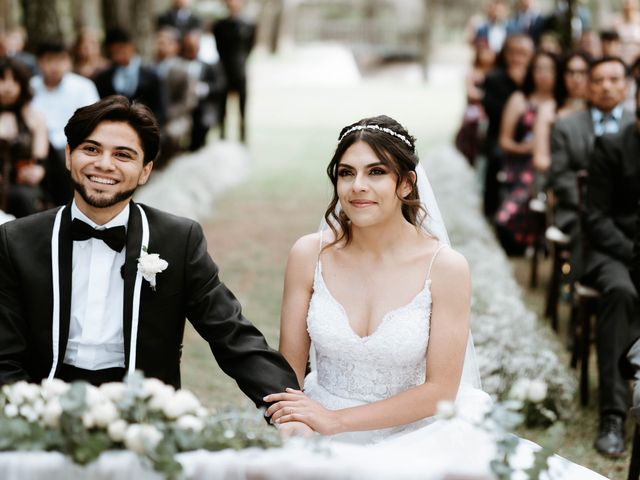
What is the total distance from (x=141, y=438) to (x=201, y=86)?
11.9 metres

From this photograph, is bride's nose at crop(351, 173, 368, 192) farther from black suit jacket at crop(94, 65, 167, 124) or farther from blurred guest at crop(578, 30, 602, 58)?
blurred guest at crop(578, 30, 602, 58)

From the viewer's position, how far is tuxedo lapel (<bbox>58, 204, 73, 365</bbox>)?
2.96m

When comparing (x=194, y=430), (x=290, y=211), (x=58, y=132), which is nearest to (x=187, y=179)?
(x=290, y=211)

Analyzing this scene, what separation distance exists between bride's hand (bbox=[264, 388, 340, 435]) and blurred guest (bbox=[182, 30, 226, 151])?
10.3 meters

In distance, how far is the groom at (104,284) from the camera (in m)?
2.97

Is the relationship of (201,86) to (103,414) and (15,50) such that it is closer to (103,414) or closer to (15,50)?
(15,50)

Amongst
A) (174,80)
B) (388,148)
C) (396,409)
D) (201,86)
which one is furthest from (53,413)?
(201,86)

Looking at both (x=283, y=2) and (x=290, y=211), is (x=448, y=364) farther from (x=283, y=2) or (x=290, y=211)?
(x=283, y=2)

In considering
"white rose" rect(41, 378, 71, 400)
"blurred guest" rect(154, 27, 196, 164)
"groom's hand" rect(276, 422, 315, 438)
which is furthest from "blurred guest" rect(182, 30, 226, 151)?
"white rose" rect(41, 378, 71, 400)

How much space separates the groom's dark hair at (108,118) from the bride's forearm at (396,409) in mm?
1103

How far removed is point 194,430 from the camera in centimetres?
194

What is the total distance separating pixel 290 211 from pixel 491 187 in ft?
7.45

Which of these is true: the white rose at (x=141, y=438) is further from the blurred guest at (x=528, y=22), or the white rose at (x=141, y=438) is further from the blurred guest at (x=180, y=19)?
the blurred guest at (x=180, y=19)

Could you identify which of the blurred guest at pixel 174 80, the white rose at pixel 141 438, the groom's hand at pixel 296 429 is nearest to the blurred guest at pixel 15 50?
the blurred guest at pixel 174 80
